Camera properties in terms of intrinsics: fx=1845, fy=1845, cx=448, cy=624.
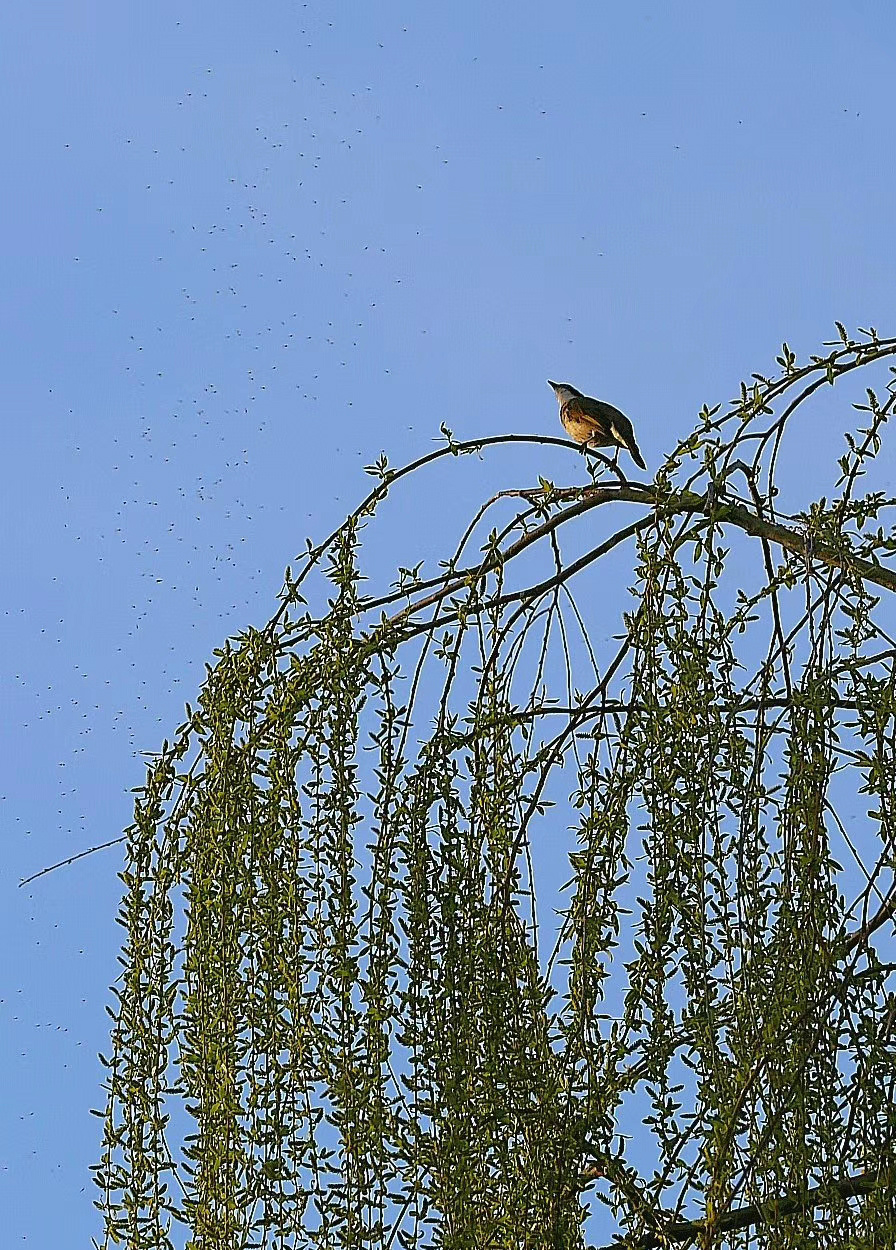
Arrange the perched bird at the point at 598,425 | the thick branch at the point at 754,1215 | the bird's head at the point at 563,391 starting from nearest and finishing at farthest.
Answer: the thick branch at the point at 754,1215 < the perched bird at the point at 598,425 < the bird's head at the point at 563,391

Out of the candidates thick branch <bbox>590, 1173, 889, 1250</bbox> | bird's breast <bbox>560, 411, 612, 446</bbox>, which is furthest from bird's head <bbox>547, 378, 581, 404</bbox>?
thick branch <bbox>590, 1173, 889, 1250</bbox>

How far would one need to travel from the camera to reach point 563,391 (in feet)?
6.70

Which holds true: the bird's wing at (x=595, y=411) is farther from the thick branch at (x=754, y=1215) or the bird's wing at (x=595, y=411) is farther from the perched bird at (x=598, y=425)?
the thick branch at (x=754, y=1215)

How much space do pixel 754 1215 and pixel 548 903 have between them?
0.93 feet

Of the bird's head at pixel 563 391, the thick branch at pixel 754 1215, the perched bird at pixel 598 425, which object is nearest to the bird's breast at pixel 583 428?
the perched bird at pixel 598 425

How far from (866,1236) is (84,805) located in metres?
1.64

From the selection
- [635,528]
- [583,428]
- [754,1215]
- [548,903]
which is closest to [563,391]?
[583,428]

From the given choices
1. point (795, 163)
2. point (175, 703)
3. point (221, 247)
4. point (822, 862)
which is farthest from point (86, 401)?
point (822, 862)

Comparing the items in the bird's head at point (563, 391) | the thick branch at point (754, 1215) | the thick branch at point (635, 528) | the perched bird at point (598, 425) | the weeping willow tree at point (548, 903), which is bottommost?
the thick branch at point (754, 1215)

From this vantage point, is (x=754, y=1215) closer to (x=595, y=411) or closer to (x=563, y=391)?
(x=595, y=411)

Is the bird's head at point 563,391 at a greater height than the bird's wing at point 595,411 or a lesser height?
greater

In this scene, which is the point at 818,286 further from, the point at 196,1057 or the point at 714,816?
the point at 196,1057

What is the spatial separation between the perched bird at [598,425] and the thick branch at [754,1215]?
2.45 ft

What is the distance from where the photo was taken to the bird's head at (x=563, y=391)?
2.02 m
